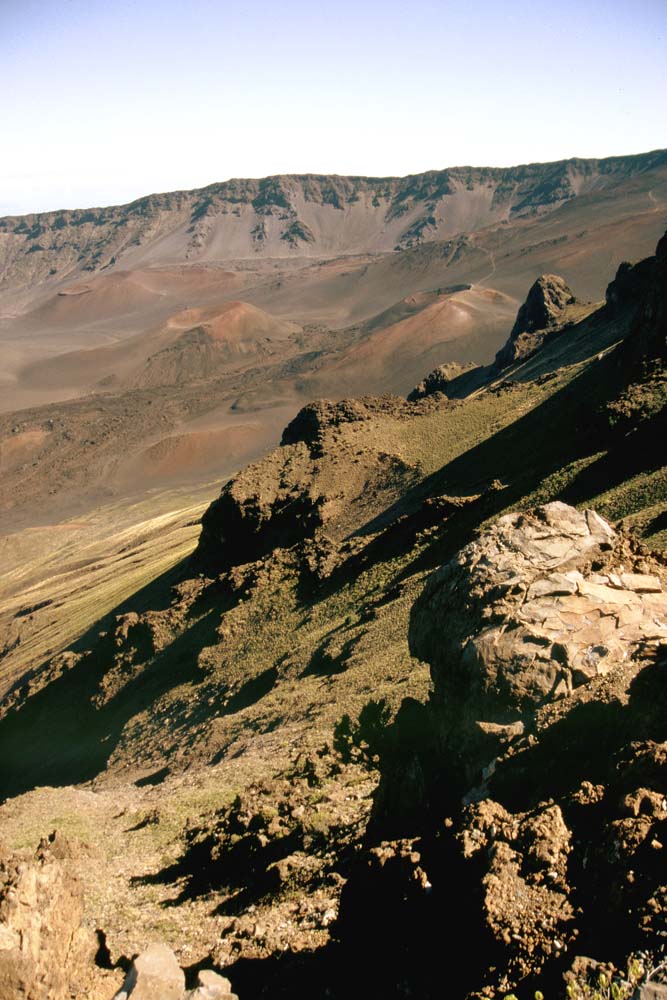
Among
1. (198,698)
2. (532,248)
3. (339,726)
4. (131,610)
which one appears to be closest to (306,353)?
(532,248)

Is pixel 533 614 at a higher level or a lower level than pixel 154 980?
higher

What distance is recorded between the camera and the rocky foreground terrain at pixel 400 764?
6.79m

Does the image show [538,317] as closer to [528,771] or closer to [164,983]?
[528,771]

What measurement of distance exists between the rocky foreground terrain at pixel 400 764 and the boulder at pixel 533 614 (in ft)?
0.12

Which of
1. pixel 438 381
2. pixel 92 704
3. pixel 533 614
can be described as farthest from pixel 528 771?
pixel 438 381

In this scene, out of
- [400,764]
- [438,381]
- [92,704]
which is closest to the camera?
[400,764]

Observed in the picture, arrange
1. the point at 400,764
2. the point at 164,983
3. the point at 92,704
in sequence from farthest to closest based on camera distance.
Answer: the point at 92,704
the point at 400,764
the point at 164,983

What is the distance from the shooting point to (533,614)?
10.6m

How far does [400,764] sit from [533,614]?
9.01 ft

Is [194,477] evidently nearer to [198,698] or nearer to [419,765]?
[198,698]

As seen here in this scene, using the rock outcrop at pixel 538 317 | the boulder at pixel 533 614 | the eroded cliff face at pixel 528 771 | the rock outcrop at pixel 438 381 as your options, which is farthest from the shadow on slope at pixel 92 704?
the rock outcrop at pixel 438 381

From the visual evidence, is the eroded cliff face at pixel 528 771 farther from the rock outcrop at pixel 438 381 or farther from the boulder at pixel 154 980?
the rock outcrop at pixel 438 381

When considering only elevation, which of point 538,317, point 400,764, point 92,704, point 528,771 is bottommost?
point 92,704

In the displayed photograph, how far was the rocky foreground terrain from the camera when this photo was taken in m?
6.79
